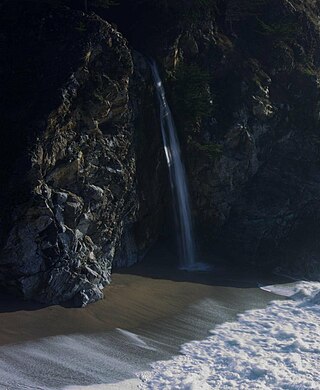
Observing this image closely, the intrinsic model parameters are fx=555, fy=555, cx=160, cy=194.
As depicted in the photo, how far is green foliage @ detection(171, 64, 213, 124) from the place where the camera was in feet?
62.4

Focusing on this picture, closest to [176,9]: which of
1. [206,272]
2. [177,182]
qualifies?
[177,182]

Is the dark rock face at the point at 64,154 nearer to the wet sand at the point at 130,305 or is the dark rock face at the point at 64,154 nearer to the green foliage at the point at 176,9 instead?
the wet sand at the point at 130,305

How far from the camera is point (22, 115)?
45.2ft

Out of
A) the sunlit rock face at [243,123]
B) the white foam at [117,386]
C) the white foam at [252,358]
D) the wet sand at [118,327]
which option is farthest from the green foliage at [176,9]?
the white foam at [117,386]

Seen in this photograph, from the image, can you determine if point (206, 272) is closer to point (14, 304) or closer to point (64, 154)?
point (64, 154)

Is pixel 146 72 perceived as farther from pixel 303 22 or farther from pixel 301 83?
pixel 303 22

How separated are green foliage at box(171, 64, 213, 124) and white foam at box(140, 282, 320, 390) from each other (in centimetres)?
758

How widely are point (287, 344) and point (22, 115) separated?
8.28 metres

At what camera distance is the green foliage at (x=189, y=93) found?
19.0 m

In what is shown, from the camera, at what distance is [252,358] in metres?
11.2

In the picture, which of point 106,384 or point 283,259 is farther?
A: point 283,259

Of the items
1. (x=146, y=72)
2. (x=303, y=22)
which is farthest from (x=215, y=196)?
(x=303, y=22)

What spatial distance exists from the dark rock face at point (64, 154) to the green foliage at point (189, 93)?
275cm

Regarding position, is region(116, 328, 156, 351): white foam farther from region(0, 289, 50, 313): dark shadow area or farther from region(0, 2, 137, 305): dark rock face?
region(0, 289, 50, 313): dark shadow area
